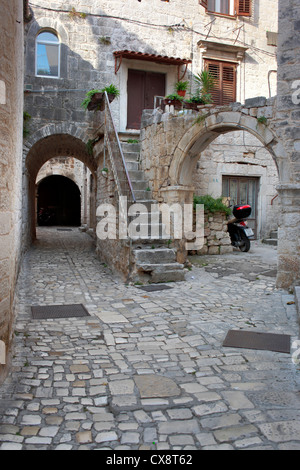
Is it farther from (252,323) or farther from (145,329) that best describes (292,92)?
(145,329)

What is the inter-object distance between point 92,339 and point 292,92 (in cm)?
458

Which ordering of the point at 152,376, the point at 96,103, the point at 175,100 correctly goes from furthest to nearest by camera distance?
the point at 96,103 → the point at 175,100 → the point at 152,376

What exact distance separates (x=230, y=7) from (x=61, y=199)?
14707mm

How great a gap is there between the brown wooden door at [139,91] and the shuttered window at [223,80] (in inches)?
65.8

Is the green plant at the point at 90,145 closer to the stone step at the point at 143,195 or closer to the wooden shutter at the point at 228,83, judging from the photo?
the stone step at the point at 143,195

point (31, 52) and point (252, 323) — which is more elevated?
point (31, 52)

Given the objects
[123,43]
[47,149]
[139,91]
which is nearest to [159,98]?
[139,91]

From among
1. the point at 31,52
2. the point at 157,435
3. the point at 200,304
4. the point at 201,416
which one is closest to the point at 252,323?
the point at 200,304

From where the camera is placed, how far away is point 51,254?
10766 millimetres

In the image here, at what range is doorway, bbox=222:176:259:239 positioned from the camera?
1219cm

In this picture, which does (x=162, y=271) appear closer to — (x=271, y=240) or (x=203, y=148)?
(x=203, y=148)

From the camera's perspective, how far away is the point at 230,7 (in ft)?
42.4

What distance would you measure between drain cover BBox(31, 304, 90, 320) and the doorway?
7569mm
